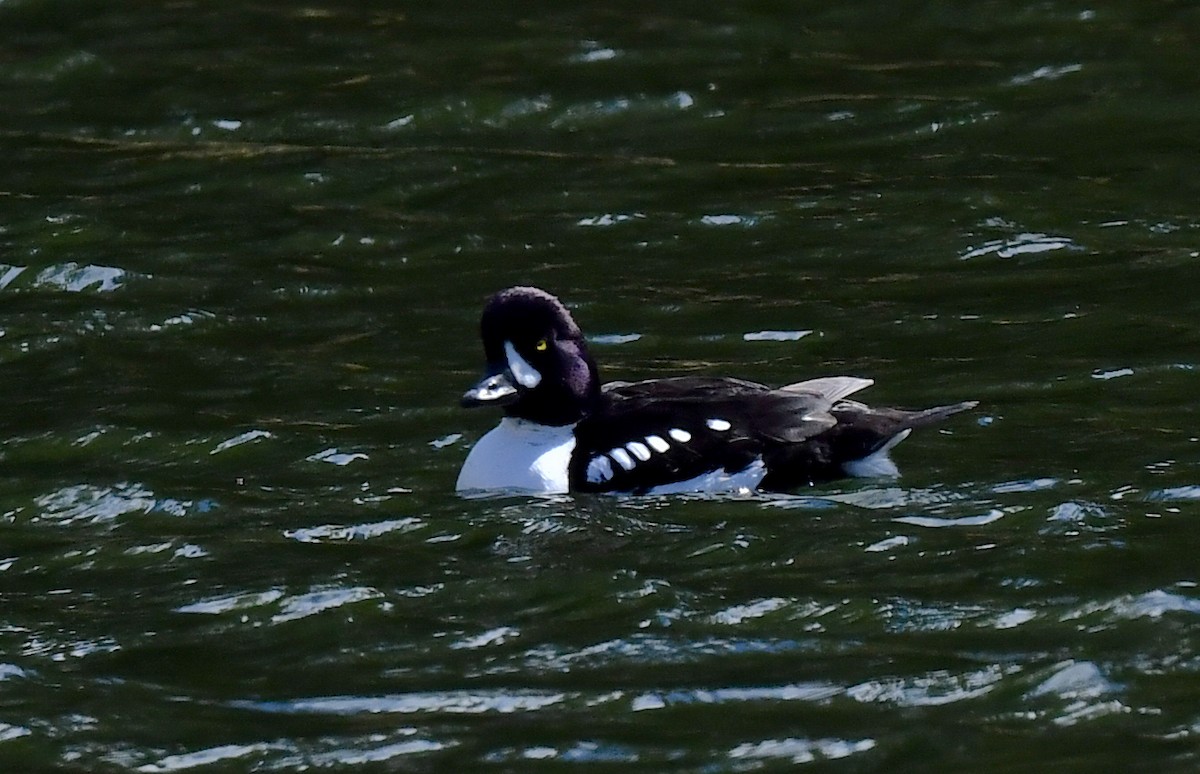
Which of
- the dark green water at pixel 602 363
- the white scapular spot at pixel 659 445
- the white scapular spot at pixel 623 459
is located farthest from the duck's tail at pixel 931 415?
the white scapular spot at pixel 623 459

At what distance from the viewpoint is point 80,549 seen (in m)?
8.55

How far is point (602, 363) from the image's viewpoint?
11.0m

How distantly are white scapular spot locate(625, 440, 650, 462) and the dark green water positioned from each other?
0.19m

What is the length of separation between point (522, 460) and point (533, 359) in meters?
0.37

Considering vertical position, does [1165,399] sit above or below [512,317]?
below

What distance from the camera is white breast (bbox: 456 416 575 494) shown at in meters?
8.72

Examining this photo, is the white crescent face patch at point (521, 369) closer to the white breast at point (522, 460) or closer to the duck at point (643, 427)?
the duck at point (643, 427)

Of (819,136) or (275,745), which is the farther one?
(819,136)

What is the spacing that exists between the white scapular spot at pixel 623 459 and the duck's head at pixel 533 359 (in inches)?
13.4

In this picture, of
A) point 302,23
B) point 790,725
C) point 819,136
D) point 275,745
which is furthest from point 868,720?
point 302,23

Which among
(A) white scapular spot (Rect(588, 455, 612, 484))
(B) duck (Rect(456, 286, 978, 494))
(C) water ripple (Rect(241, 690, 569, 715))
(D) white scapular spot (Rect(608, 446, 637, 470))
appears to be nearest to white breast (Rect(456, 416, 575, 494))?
(B) duck (Rect(456, 286, 978, 494))

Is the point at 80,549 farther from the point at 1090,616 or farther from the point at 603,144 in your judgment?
the point at 603,144

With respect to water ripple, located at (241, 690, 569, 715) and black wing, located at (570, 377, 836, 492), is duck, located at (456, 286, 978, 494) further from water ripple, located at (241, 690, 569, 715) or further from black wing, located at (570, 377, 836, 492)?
water ripple, located at (241, 690, 569, 715)

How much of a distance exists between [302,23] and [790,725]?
11.7 meters
